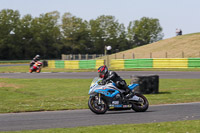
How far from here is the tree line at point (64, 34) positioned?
277 feet

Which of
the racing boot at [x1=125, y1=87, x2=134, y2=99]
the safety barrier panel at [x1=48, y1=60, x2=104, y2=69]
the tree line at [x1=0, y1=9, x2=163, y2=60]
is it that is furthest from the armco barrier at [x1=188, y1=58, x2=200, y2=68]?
the tree line at [x1=0, y1=9, x2=163, y2=60]

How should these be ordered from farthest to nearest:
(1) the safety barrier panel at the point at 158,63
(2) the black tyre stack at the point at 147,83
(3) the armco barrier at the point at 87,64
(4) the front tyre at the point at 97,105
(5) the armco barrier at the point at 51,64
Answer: (5) the armco barrier at the point at 51,64
(3) the armco barrier at the point at 87,64
(1) the safety barrier panel at the point at 158,63
(2) the black tyre stack at the point at 147,83
(4) the front tyre at the point at 97,105

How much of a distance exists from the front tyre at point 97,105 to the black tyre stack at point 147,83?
5834 mm

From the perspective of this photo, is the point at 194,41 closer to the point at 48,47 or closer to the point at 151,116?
the point at 48,47

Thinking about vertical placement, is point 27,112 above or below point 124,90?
below

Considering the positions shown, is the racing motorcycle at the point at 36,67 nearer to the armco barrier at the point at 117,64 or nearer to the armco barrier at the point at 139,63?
the armco barrier at the point at 117,64

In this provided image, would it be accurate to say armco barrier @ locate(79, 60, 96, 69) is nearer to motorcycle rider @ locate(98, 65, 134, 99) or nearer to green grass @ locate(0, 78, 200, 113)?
green grass @ locate(0, 78, 200, 113)

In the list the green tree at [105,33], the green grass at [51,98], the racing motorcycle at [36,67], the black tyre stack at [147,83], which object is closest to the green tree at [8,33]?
the green tree at [105,33]

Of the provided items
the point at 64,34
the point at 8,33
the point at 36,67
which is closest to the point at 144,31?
the point at 64,34

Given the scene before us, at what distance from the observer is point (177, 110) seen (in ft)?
37.6

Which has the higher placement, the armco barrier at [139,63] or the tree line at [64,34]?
the tree line at [64,34]

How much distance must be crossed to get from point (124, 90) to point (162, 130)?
360 cm

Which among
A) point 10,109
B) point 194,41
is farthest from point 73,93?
point 194,41

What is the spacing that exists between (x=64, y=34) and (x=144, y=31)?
30.8 m
